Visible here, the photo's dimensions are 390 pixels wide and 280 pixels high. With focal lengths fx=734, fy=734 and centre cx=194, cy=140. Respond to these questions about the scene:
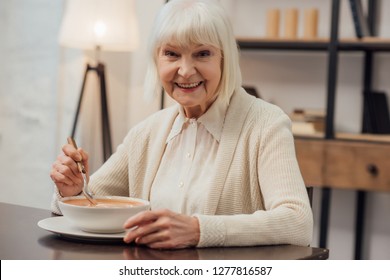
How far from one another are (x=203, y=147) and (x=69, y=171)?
0.37 metres

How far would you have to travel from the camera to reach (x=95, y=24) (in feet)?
12.1

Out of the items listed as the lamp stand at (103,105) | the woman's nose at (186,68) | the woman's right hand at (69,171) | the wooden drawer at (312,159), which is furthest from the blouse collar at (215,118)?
the lamp stand at (103,105)

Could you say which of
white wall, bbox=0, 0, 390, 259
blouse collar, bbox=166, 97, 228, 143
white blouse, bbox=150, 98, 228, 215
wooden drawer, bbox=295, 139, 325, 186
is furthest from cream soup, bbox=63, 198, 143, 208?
white wall, bbox=0, 0, 390, 259

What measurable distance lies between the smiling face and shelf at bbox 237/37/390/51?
1.79m

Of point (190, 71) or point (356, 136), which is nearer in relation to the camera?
point (190, 71)

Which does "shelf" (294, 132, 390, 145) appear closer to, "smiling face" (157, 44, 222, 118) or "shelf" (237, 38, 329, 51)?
"shelf" (237, 38, 329, 51)

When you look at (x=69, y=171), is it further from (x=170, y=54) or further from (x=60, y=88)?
(x=60, y=88)

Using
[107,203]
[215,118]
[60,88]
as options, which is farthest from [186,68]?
[60,88]

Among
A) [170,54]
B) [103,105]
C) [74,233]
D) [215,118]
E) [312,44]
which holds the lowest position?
[74,233]

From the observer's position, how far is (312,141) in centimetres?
349

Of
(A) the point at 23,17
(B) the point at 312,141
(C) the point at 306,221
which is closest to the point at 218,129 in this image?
(C) the point at 306,221

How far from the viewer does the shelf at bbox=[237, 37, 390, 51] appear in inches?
137

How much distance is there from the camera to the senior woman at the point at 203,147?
67.9 inches

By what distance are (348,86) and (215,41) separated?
219 centimetres
